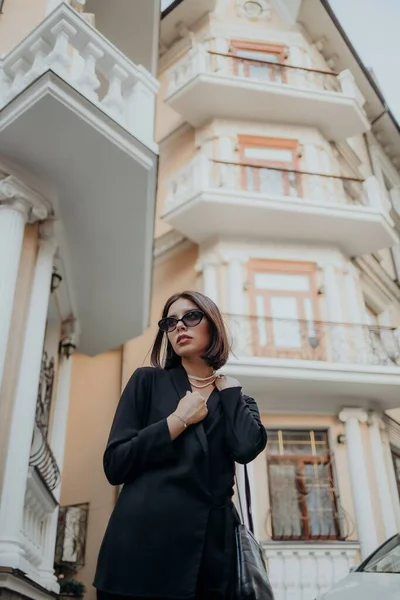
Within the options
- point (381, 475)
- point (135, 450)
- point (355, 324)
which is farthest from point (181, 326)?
point (355, 324)

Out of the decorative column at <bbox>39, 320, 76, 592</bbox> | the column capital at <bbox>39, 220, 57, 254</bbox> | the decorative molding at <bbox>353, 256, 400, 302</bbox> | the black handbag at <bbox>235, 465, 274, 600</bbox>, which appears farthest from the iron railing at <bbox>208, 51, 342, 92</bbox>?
the black handbag at <bbox>235, 465, 274, 600</bbox>

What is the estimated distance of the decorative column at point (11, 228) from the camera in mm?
4641

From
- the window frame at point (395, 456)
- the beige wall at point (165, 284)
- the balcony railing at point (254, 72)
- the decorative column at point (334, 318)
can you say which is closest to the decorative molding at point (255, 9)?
the balcony railing at point (254, 72)

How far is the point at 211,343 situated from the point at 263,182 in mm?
11782

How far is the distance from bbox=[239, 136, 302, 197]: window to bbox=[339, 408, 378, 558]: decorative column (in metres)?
5.15

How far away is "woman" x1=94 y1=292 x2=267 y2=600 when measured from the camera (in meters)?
1.61

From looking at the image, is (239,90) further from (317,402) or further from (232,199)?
(317,402)

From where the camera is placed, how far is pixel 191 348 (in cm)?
207

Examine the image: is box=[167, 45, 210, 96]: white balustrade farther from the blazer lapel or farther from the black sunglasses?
the blazer lapel

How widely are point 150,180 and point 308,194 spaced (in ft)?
26.7

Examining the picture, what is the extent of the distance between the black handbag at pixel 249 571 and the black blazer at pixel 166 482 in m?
0.04

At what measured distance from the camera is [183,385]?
204cm

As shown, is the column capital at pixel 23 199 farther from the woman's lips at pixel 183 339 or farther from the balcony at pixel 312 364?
the balcony at pixel 312 364

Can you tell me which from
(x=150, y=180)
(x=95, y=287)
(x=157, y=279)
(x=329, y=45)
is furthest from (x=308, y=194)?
(x=150, y=180)
